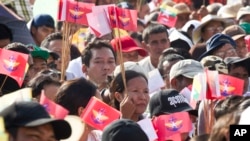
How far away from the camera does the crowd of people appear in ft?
21.3

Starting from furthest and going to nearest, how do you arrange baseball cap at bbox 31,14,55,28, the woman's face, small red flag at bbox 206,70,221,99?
baseball cap at bbox 31,14,55,28 < the woman's face < small red flag at bbox 206,70,221,99

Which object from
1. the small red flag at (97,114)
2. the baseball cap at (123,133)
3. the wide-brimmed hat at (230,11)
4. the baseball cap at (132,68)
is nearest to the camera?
the baseball cap at (123,133)

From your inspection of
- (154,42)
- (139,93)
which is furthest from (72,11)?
(139,93)

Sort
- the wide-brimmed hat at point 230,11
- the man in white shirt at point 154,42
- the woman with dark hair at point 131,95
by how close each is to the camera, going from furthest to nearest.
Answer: the wide-brimmed hat at point 230,11 → the man in white shirt at point 154,42 → the woman with dark hair at point 131,95

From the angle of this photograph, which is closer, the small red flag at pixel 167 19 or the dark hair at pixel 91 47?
the dark hair at pixel 91 47

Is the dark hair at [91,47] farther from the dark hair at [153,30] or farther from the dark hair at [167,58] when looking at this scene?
the dark hair at [153,30]

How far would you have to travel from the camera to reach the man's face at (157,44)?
12.5 metres

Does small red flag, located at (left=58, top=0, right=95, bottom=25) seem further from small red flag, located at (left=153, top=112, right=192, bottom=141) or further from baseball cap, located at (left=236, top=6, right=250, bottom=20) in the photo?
baseball cap, located at (left=236, top=6, right=250, bottom=20)

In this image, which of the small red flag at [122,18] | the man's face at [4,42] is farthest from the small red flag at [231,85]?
the man's face at [4,42]

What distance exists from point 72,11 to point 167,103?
212 cm

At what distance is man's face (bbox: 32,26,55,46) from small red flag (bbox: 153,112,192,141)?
456 centimetres

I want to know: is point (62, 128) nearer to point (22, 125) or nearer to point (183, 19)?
point (22, 125)

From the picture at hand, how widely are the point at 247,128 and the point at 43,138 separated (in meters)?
1.15

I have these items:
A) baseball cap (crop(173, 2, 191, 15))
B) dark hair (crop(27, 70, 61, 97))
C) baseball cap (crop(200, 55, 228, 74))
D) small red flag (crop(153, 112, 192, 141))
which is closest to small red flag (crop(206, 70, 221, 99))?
small red flag (crop(153, 112, 192, 141))
